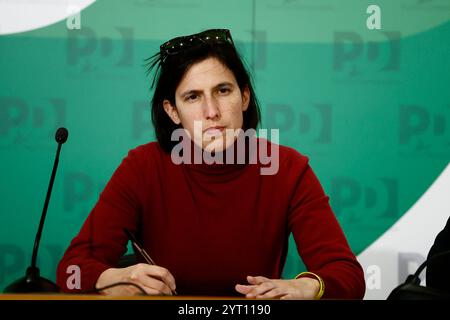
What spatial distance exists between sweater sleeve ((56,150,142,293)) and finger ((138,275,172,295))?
17 centimetres

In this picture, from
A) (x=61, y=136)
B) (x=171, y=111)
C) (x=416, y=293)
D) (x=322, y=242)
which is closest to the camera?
(x=416, y=293)

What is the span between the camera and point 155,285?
1.13 meters

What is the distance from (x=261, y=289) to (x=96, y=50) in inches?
50.0

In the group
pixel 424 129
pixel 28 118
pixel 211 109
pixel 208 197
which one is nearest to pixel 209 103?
pixel 211 109

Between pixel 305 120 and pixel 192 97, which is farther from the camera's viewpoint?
pixel 305 120

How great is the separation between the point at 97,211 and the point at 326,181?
910mm

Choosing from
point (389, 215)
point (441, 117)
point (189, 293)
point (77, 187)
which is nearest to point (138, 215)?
point (189, 293)

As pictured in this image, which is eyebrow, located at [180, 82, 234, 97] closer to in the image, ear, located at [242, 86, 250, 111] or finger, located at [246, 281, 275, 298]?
ear, located at [242, 86, 250, 111]

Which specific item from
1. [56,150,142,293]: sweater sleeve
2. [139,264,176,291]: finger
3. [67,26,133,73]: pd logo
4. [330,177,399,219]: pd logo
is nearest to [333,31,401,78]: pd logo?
[330,177,399,219]: pd logo

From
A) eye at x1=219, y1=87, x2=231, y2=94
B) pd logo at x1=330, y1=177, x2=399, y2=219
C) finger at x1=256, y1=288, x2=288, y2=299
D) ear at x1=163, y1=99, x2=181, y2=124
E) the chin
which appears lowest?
finger at x1=256, y1=288, x2=288, y2=299

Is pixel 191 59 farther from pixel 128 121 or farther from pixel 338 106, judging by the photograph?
pixel 338 106

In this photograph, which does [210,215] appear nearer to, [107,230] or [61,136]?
[107,230]

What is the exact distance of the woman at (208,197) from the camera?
4.76ft

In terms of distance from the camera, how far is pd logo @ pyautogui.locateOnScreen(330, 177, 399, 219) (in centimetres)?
198
